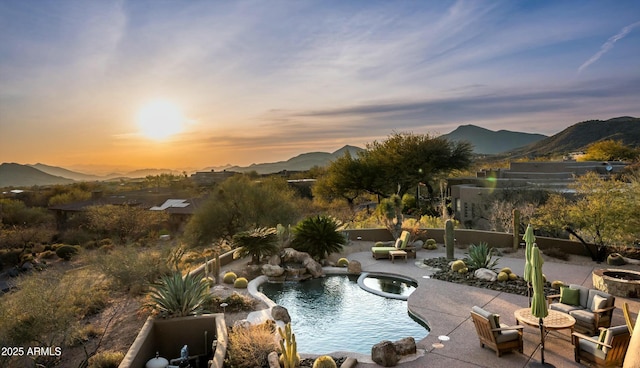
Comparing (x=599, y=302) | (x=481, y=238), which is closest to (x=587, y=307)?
(x=599, y=302)

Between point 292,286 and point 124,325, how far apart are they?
5.86 metres

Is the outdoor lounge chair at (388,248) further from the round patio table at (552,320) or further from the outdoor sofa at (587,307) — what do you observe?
the round patio table at (552,320)

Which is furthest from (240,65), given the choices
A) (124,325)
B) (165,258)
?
(124,325)

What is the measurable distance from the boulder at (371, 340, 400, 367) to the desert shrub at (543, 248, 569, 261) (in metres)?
12.1

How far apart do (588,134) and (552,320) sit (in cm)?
9425

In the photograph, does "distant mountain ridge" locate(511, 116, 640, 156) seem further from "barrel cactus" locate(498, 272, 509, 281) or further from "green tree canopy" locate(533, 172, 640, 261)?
"barrel cactus" locate(498, 272, 509, 281)

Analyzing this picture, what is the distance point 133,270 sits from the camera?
1369 cm

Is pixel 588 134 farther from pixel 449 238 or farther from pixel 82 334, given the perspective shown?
pixel 82 334

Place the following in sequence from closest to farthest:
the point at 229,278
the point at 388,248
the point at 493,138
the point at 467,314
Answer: the point at 467,314, the point at 229,278, the point at 388,248, the point at 493,138

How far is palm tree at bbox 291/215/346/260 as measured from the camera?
58.8 ft

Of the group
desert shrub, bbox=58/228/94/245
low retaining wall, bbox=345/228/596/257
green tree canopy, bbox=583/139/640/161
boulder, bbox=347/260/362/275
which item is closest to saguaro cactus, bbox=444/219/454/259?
low retaining wall, bbox=345/228/596/257

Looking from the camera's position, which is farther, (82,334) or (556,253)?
(556,253)

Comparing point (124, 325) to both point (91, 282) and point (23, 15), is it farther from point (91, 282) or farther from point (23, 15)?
→ point (23, 15)

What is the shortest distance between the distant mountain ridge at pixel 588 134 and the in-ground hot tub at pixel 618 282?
75.1 metres
